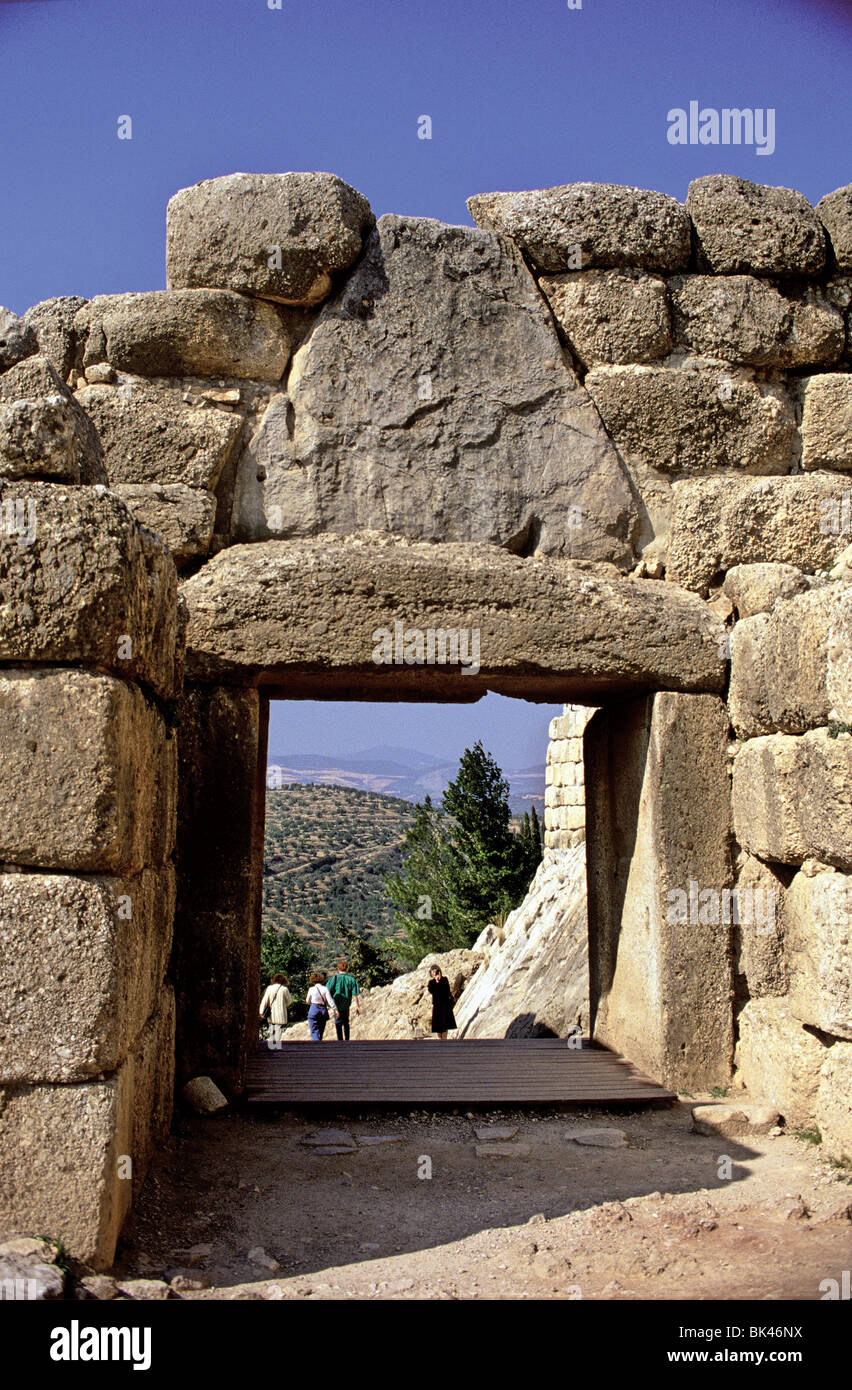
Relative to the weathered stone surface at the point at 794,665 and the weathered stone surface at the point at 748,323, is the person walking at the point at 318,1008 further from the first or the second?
the weathered stone surface at the point at 748,323

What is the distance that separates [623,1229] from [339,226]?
4.35m

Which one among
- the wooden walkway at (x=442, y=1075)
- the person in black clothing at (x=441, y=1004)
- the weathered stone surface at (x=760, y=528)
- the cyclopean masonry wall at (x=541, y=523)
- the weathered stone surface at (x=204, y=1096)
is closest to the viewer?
the weathered stone surface at (x=204, y=1096)

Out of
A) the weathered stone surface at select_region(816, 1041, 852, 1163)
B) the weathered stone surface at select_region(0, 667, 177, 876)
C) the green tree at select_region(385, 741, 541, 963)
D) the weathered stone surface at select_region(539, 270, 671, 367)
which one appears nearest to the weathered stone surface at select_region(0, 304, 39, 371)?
the weathered stone surface at select_region(0, 667, 177, 876)

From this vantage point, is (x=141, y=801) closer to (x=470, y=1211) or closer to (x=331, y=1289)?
(x=331, y=1289)

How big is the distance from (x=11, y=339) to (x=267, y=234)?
1.56 metres

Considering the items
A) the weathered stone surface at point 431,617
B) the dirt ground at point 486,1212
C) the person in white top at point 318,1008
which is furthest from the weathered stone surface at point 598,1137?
the person in white top at point 318,1008

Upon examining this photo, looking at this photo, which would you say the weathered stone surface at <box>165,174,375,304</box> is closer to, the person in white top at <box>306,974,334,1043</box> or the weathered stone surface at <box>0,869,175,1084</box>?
the weathered stone surface at <box>0,869,175,1084</box>

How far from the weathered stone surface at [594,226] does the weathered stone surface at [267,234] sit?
81 centimetres

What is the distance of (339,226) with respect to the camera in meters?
5.34

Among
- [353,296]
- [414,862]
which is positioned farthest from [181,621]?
[414,862]

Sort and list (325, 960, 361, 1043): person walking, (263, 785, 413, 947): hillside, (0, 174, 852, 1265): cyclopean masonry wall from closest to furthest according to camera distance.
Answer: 1. (0, 174, 852, 1265): cyclopean masonry wall
2. (325, 960, 361, 1043): person walking
3. (263, 785, 413, 947): hillside

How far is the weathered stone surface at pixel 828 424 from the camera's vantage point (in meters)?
5.65

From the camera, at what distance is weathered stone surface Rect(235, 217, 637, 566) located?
17.6ft

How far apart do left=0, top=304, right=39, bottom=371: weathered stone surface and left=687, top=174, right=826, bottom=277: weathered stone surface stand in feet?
10.9
